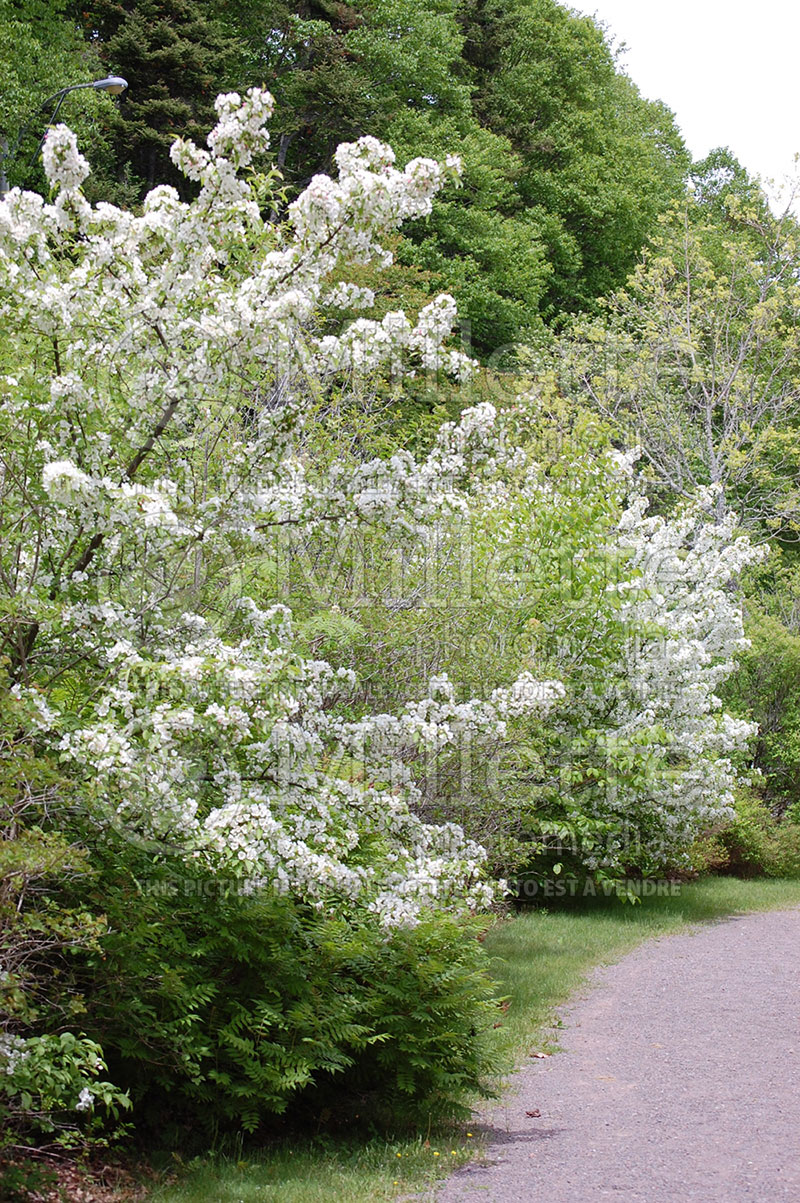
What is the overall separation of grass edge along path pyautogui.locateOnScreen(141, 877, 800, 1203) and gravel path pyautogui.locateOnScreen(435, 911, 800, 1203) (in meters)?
0.21

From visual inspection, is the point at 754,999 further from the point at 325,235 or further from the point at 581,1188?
the point at 325,235

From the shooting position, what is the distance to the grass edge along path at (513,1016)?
5.29 metres

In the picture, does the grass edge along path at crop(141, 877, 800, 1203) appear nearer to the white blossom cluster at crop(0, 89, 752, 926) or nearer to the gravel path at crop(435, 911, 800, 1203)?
the gravel path at crop(435, 911, 800, 1203)

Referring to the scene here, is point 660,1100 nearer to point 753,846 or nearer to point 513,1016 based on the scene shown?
point 513,1016

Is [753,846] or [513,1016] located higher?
[753,846]

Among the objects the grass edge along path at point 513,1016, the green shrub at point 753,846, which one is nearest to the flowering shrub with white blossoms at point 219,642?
the grass edge along path at point 513,1016

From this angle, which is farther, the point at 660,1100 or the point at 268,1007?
the point at 660,1100

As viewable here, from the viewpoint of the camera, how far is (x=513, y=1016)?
869 cm

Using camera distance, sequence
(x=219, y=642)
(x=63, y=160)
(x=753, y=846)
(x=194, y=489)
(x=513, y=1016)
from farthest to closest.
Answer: (x=753, y=846) < (x=513, y=1016) < (x=194, y=489) < (x=63, y=160) < (x=219, y=642)

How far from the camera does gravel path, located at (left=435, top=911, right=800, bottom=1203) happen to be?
5.43 metres

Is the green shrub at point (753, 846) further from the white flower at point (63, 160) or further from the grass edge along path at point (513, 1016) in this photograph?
the white flower at point (63, 160)

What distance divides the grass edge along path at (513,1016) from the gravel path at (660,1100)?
214 mm

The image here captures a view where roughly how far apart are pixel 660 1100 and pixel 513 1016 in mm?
2048

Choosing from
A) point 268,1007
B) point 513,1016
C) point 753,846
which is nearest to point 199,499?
point 268,1007
